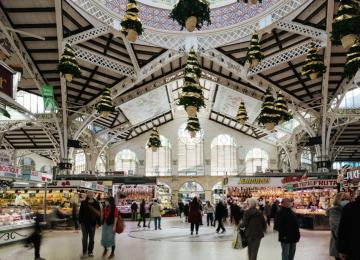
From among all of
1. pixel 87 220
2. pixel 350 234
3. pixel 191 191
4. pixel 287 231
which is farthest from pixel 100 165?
pixel 350 234

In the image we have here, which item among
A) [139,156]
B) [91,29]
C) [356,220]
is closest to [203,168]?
[139,156]

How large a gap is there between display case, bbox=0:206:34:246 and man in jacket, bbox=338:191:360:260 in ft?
28.4

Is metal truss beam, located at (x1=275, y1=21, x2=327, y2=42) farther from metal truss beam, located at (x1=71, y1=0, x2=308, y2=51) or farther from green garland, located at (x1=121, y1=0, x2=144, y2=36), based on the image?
green garland, located at (x1=121, y1=0, x2=144, y2=36)

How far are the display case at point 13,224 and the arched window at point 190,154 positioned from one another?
93.3ft

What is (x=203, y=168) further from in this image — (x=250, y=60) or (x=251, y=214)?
(x=251, y=214)

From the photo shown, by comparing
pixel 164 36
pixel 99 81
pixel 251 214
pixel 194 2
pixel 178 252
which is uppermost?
pixel 164 36

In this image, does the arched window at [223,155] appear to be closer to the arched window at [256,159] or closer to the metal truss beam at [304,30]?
the arched window at [256,159]

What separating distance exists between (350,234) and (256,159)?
3749 centimetres

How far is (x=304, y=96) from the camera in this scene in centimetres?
2548

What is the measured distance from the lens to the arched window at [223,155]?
4056 cm

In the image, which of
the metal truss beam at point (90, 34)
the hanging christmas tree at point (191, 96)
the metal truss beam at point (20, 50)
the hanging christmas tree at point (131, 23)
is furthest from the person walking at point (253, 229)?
the metal truss beam at point (90, 34)

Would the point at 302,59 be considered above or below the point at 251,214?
above

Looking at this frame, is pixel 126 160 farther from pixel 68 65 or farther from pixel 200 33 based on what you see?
pixel 68 65

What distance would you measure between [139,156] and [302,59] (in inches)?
906
